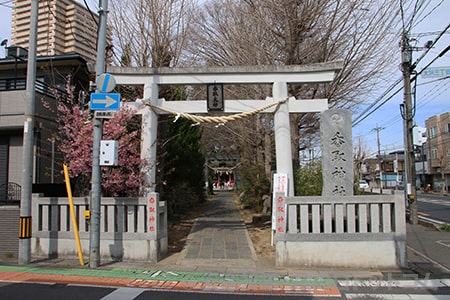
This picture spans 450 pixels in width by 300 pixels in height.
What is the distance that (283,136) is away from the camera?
9812mm

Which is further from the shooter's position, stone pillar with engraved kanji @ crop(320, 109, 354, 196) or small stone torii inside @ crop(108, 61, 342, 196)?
small stone torii inside @ crop(108, 61, 342, 196)

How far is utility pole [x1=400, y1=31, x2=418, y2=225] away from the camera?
54.0 feet

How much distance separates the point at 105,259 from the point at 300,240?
15.1 ft

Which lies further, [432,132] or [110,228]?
[432,132]

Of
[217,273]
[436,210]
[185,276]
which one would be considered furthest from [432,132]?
[185,276]

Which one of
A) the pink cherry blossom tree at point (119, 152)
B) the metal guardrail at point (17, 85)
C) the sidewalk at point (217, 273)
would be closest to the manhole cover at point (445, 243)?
the sidewalk at point (217, 273)

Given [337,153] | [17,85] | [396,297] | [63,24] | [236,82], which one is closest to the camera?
[396,297]

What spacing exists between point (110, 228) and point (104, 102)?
10.0 feet

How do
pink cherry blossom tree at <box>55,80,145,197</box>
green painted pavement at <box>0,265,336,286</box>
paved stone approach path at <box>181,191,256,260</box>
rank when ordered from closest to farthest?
green painted pavement at <box>0,265,336,286</box>, paved stone approach path at <box>181,191,256,260</box>, pink cherry blossom tree at <box>55,80,145,197</box>

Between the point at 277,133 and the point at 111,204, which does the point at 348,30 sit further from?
the point at 111,204

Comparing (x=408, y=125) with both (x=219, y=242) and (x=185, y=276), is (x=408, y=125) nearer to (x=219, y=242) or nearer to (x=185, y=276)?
(x=219, y=242)

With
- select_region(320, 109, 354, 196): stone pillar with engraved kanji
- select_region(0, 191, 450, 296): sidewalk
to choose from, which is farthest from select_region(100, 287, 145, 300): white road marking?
select_region(320, 109, 354, 196): stone pillar with engraved kanji

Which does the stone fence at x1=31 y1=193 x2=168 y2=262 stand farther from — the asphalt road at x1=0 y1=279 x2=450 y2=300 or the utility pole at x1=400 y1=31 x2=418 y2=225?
the utility pole at x1=400 y1=31 x2=418 y2=225

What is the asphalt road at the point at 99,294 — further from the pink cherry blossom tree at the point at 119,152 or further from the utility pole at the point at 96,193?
the pink cherry blossom tree at the point at 119,152
